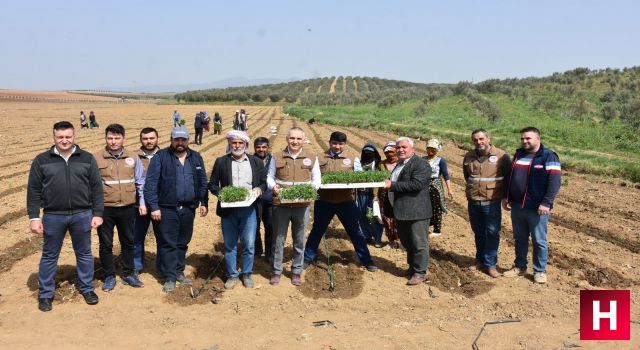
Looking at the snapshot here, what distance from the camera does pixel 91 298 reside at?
16.5ft

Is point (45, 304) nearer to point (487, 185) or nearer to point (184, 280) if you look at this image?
point (184, 280)

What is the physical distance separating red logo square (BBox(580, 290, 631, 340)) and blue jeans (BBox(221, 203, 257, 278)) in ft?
11.5

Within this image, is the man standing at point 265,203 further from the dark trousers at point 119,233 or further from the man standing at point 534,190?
the man standing at point 534,190

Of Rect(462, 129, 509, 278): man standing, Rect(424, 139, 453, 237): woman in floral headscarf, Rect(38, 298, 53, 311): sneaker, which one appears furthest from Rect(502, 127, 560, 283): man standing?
Rect(38, 298, 53, 311): sneaker

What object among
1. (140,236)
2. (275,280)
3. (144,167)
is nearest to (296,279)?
(275,280)

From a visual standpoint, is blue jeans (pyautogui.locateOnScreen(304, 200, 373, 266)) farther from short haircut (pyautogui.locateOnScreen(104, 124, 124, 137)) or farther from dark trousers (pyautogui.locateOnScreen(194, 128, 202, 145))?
dark trousers (pyautogui.locateOnScreen(194, 128, 202, 145))

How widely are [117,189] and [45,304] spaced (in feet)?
4.56

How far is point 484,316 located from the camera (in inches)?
189

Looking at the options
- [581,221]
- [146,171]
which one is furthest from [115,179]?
[581,221]

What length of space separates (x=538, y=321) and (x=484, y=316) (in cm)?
52

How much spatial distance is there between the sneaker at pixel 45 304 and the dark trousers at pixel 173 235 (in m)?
1.19

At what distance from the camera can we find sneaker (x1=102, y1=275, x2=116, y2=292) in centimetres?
531

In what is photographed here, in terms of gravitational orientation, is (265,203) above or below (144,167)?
below

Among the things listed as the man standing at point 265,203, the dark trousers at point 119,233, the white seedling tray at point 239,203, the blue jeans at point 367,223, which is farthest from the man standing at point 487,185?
the dark trousers at point 119,233
